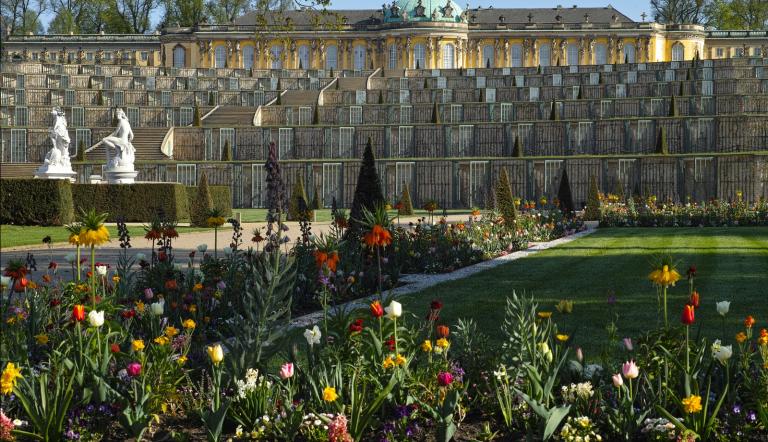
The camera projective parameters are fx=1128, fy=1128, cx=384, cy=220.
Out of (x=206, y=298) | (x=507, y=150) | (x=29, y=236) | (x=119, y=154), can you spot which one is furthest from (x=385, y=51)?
(x=206, y=298)

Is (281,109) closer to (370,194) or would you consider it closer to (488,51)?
(370,194)

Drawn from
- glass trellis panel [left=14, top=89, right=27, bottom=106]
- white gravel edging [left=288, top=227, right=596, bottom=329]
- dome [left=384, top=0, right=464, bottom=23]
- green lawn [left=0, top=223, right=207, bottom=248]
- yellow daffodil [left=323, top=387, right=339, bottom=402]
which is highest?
dome [left=384, top=0, right=464, bottom=23]

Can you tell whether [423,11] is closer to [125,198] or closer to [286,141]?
[286,141]

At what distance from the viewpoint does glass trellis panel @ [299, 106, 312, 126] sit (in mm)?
57625

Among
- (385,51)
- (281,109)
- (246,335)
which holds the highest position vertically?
(385,51)

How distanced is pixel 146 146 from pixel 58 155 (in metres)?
13.0

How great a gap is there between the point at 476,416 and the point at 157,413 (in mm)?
2227

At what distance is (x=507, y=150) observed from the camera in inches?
1969

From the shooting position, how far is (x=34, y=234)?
84.8ft

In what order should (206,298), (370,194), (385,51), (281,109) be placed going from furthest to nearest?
(385,51) → (281,109) → (370,194) → (206,298)

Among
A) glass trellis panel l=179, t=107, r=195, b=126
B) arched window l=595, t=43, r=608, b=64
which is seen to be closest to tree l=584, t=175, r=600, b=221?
glass trellis panel l=179, t=107, r=195, b=126

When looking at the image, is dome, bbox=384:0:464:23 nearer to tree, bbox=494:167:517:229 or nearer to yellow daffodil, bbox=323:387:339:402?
tree, bbox=494:167:517:229

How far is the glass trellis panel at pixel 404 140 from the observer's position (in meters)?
50.8

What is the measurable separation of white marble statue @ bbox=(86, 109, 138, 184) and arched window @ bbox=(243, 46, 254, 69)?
7679cm
